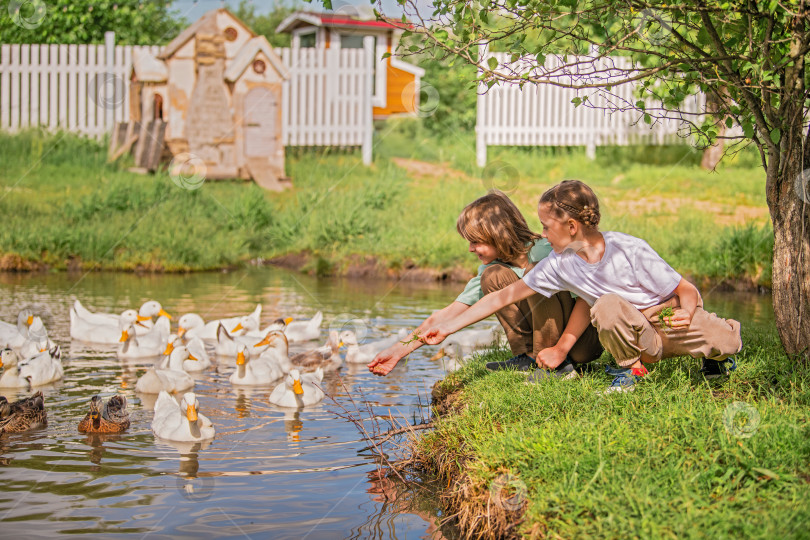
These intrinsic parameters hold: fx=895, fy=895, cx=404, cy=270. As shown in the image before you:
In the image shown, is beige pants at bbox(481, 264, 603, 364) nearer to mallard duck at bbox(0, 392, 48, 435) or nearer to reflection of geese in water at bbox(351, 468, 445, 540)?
reflection of geese in water at bbox(351, 468, 445, 540)

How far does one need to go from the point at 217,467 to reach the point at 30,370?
2664mm

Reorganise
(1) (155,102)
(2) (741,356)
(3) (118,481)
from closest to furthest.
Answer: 1. (3) (118,481)
2. (2) (741,356)
3. (1) (155,102)

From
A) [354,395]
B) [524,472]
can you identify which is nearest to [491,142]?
[354,395]

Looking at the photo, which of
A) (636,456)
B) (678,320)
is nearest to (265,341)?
(678,320)

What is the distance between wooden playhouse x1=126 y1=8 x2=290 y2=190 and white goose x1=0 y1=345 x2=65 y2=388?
32.7 ft

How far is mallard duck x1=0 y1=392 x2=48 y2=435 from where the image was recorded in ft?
18.9

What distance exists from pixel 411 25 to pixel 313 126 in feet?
47.2

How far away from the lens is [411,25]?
520 cm

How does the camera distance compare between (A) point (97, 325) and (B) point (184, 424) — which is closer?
(B) point (184, 424)

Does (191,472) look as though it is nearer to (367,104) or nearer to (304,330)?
(304,330)

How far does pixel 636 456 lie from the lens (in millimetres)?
3975

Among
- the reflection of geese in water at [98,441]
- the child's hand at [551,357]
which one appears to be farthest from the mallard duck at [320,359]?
the child's hand at [551,357]

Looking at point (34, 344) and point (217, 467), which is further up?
point (34, 344)

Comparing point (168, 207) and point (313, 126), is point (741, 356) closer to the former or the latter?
point (168, 207)
